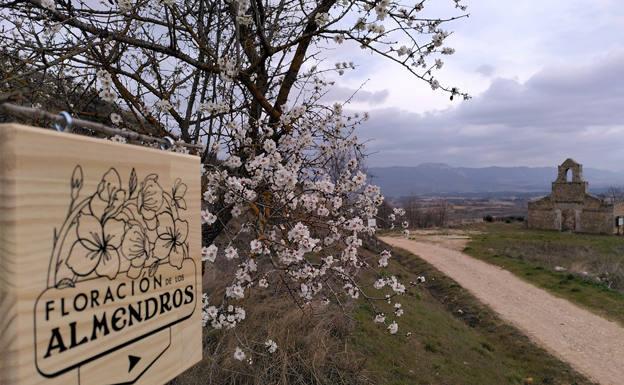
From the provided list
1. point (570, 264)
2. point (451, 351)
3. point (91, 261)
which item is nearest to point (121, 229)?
point (91, 261)

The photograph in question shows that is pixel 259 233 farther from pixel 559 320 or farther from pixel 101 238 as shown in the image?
pixel 559 320

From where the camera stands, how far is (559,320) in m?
10.9

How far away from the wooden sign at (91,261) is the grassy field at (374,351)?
264 centimetres

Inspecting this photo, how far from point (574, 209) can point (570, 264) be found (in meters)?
16.9

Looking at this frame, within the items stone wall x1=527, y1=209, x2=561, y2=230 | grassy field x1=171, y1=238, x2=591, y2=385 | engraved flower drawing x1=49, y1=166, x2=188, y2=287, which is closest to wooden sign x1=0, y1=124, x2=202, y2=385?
engraved flower drawing x1=49, y1=166, x2=188, y2=287

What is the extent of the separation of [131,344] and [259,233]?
5.41 ft

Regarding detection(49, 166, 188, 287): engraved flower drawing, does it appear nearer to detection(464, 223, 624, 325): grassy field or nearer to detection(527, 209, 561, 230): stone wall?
detection(464, 223, 624, 325): grassy field

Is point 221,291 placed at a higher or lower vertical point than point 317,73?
lower

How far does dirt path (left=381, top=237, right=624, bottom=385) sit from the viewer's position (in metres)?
8.58

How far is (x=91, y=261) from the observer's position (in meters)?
1.23

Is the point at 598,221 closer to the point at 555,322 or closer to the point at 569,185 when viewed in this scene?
the point at 569,185

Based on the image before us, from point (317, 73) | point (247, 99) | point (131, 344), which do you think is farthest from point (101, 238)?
point (317, 73)

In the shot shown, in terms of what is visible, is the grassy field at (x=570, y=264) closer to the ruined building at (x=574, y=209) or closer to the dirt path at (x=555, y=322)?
the dirt path at (x=555, y=322)

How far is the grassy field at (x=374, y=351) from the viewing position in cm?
531
